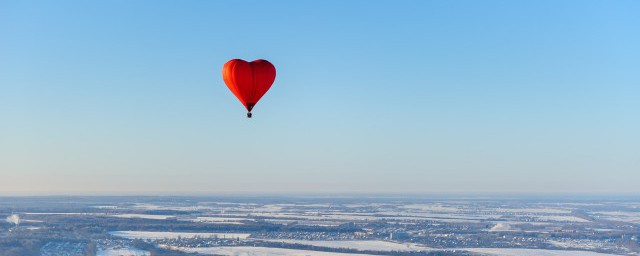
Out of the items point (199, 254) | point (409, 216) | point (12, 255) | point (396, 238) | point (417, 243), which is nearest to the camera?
point (12, 255)

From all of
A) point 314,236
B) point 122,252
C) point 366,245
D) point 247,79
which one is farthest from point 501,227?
point 247,79

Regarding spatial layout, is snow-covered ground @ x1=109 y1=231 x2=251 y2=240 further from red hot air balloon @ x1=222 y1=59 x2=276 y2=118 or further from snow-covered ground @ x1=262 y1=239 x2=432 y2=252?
red hot air balloon @ x1=222 y1=59 x2=276 y2=118

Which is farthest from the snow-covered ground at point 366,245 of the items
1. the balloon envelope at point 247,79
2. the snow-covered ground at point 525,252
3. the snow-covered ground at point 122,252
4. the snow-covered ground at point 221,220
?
the balloon envelope at point 247,79

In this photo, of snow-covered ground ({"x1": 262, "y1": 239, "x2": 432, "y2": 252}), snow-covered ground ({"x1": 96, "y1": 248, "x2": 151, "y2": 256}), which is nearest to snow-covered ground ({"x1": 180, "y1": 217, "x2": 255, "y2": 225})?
snow-covered ground ({"x1": 262, "y1": 239, "x2": 432, "y2": 252})

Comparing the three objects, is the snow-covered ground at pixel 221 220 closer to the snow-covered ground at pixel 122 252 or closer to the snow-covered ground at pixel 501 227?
the snow-covered ground at pixel 501 227

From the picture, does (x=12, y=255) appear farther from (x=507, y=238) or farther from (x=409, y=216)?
(x=409, y=216)

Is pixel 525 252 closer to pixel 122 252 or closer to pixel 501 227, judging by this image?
pixel 122 252

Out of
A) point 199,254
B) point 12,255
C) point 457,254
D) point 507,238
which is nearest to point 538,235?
point 507,238
